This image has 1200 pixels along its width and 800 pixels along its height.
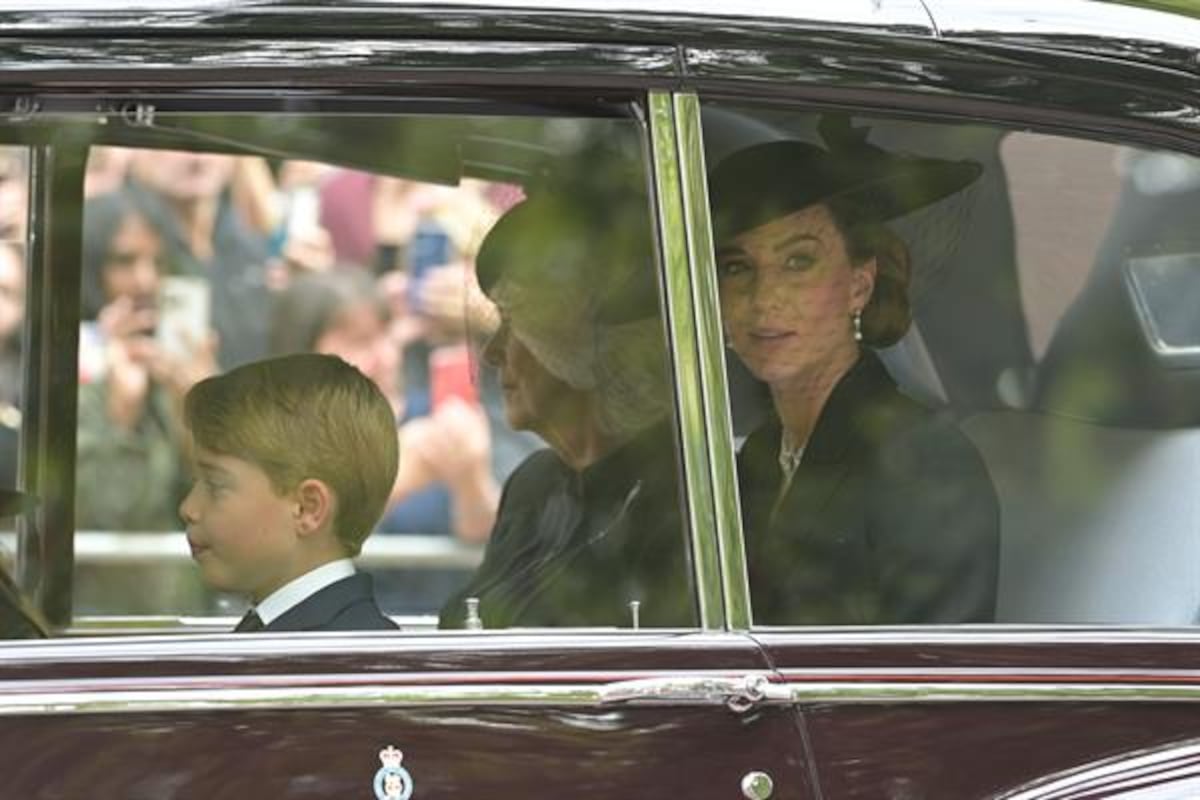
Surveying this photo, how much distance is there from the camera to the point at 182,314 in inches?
132

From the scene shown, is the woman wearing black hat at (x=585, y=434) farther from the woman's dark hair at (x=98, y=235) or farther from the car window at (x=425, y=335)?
the woman's dark hair at (x=98, y=235)

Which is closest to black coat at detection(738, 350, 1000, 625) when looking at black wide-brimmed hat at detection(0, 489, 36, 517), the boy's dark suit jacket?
the boy's dark suit jacket

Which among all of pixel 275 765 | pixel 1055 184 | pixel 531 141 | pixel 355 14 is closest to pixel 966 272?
pixel 1055 184

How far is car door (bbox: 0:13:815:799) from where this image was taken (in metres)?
2.65

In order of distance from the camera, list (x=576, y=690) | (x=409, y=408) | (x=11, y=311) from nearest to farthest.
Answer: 1. (x=576, y=690)
2. (x=409, y=408)
3. (x=11, y=311)

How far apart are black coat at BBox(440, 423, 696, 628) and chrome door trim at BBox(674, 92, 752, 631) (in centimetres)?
5

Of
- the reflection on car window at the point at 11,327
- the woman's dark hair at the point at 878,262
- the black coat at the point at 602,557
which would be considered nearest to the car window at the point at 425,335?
the black coat at the point at 602,557

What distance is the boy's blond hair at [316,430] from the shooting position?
302cm

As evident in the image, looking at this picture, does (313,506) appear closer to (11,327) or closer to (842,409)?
(842,409)

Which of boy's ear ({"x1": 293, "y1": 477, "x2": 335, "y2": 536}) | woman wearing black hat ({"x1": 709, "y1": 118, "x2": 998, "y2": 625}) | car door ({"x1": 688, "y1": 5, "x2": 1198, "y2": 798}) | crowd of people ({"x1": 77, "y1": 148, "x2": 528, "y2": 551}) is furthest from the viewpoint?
crowd of people ({"x1": 77, "y1": 148, "x2": 528, "y2": 551})

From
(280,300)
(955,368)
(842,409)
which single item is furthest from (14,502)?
(955,368)

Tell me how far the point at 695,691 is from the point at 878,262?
2.07ft

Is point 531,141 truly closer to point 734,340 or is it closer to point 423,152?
point 423,152

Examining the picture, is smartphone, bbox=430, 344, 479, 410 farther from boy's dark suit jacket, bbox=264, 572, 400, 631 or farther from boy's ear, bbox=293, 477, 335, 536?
boy's dark suit jacket, bbox=264, 572, 400, 631
